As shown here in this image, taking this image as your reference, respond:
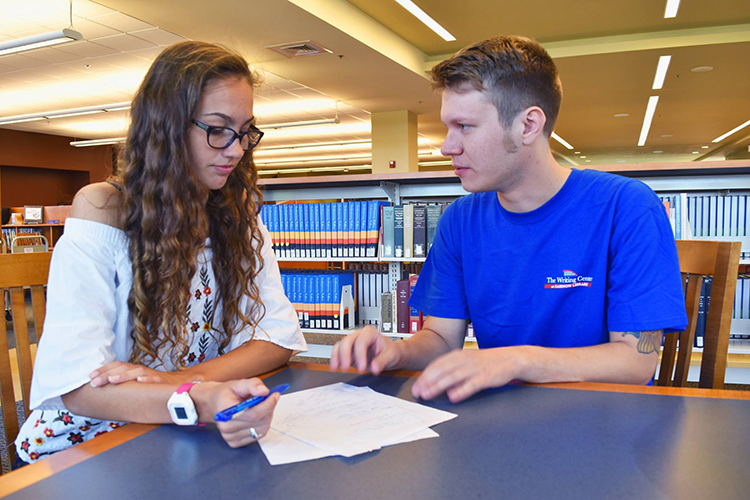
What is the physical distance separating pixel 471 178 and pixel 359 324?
2182 millimetres

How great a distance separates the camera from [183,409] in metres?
0.78

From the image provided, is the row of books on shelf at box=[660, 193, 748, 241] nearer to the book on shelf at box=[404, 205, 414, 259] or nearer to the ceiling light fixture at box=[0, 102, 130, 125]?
the book on shelf at box=[404, 205, 414, 259]

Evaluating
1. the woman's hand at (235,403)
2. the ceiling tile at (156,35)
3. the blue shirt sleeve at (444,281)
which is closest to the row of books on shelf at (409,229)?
the blue shirt sleeve at (444,281)

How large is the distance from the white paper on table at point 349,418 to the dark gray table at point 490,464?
0.03 meters

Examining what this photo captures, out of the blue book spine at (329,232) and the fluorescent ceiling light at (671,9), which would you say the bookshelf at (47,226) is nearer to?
the blue book spine at (329,232)

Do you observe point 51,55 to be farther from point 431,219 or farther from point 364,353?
point 364,353

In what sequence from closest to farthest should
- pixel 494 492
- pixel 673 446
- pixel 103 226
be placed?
pixel 494 492 < pixel 673 446 < pixel 103 226

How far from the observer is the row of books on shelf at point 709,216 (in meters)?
2.85

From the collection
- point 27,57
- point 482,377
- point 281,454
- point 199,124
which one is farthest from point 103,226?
point 27,57

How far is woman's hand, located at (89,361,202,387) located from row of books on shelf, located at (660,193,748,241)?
2.72 m

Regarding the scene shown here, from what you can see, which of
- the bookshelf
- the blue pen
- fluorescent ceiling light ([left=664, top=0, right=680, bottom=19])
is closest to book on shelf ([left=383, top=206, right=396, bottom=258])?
the blue pen

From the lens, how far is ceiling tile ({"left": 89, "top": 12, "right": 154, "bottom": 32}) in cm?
526

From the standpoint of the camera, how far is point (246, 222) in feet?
4.21

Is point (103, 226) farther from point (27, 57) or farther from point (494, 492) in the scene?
point (27, 57)
